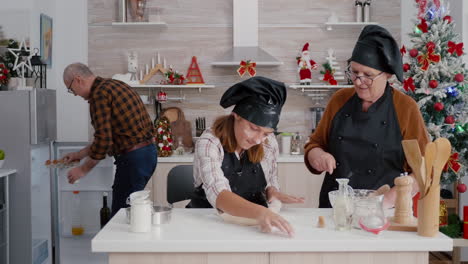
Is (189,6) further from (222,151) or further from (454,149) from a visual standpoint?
(222,151)

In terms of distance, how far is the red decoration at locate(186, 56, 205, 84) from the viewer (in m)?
5.35

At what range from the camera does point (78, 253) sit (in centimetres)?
495

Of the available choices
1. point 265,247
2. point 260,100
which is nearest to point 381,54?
point 260,100

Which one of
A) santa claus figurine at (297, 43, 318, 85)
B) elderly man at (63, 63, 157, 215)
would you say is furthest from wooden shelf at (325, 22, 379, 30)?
elderly man at (63, 63, 157, 215)

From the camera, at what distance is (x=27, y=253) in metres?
4.38

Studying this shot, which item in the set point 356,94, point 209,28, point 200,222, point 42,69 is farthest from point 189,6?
point 200,222

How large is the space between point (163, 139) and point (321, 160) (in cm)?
261

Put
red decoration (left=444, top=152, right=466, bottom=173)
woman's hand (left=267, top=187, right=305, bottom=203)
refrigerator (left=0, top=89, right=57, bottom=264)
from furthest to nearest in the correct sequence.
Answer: refrigerator (left=0, top=89, right=57, bottom=264) → red decoration (left=444, top=152, right=466, bottom=173) → woman's hand (left=267, top=187, right=305, bottom=203)

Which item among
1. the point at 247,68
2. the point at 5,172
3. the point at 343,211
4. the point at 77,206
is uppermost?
the point at 247,68

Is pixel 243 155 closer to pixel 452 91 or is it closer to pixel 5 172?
pixel 5 172

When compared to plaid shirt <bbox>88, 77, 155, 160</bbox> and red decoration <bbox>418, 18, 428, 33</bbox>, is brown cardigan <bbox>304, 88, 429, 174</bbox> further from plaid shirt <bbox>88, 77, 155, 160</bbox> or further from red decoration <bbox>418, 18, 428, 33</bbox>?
red decoration <bbox>418, 18, 428, 33</bbox>

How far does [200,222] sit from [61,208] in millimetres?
3136

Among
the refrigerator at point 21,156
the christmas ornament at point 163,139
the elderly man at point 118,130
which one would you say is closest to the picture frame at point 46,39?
the refrigerator at point 21,156

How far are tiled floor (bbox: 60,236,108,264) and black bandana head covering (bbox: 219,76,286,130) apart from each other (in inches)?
114
